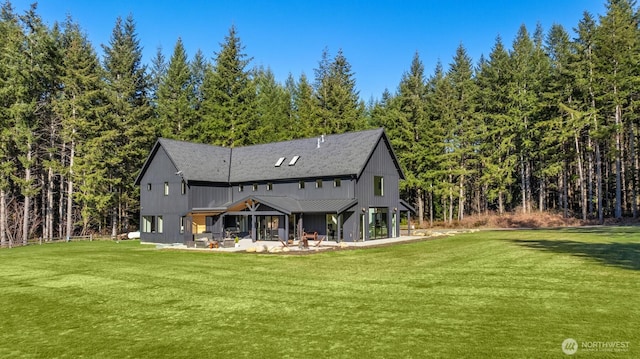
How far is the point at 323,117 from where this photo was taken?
5134 centimetres

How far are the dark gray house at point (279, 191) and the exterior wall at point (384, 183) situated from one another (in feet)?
0.25

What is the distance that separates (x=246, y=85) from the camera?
50281 millimetres

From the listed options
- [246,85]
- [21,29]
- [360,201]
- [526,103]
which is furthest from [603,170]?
[21,29]

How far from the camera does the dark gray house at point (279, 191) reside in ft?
98.2

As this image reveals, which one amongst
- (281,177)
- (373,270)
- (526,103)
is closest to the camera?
(373,270)

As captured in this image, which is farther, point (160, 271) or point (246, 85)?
point (246, 85)

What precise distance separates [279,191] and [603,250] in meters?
22.1

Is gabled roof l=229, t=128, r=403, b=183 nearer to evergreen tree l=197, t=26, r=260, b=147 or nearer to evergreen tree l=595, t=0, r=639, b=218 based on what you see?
evergreen tree l=197, t=26, r=260, b=147

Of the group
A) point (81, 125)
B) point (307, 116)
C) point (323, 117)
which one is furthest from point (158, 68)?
point (323, 117)

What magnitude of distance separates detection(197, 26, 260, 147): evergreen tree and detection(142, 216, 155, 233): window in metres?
14.5

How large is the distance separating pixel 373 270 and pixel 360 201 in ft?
47.3

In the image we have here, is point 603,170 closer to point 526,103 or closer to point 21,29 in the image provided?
point 526,103

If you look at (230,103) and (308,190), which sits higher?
(230,103)

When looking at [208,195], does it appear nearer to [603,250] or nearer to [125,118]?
[125,118]
